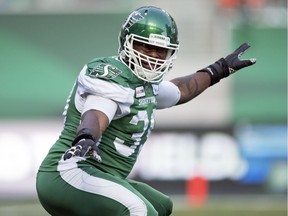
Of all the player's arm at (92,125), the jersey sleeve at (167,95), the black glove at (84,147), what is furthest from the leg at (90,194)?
the jersey sleeve at (167,95)

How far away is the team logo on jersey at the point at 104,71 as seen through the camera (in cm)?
→ 475

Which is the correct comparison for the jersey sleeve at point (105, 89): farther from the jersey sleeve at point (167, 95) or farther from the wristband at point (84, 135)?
the jersey sleeve at point (167, 95)

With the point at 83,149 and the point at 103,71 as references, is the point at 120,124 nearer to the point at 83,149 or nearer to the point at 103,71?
the point at 103,71

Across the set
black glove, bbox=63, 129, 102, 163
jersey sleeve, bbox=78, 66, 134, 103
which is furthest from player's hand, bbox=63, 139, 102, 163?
jersey sleeve, bbox=78, 66, 134, 103

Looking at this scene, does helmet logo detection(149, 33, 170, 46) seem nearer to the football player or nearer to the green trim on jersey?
the football player

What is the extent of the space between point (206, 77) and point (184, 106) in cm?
659

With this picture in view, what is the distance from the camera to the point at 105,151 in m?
4.93

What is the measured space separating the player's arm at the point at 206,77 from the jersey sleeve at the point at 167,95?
11 centimetres

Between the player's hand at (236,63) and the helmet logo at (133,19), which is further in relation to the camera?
the player's hand at (236,63)

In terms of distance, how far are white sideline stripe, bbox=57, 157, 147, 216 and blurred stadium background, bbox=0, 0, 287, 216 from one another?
6.61m

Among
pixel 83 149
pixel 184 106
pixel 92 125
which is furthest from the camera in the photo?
pixel 184 106

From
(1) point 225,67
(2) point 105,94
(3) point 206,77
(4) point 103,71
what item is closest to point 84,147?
(2) point 105,94

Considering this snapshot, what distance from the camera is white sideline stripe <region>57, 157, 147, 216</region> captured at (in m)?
4.70

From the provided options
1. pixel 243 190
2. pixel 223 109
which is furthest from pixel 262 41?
pixel 243 190
